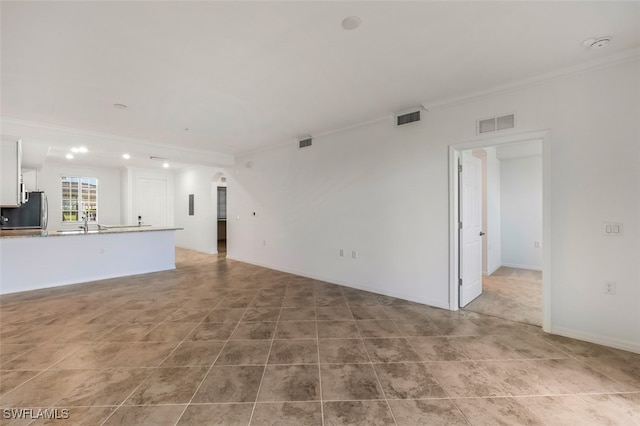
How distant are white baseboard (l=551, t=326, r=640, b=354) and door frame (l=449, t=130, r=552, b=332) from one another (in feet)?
0.36

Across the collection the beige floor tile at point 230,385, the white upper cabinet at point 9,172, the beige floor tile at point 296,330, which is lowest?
the beige floor tile at point 230,385

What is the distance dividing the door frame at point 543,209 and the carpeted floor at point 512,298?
1.15ft

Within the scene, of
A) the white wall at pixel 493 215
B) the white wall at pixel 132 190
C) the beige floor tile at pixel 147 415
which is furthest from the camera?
the white wall at pixel 132 190

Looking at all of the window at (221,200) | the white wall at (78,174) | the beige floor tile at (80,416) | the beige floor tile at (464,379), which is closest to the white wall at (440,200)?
the beige floor tile at (464,379)

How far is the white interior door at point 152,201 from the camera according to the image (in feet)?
28.4

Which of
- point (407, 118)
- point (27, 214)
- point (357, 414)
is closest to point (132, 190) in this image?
point (27, 214)

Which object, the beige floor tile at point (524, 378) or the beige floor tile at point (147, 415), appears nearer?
the beige floor tile at point (147, 415)

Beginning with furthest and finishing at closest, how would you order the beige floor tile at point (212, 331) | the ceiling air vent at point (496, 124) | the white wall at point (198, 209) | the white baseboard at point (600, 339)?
1. the white wall at point (198, 209)
2. the ceiling air vent at point (496, 124)
3. the beige floor tile at point (212, 331)
4. the white baseboard at point (600, 339)

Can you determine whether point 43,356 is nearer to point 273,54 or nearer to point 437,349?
point 273,54

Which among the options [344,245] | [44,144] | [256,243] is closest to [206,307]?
[344,245]

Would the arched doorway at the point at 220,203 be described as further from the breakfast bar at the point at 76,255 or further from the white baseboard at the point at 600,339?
the white baseboard at the point at 600,339

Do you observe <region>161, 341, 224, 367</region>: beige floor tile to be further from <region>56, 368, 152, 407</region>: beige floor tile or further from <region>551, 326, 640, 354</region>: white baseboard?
<region>551, 326, 640, 354</region>: white baseboard

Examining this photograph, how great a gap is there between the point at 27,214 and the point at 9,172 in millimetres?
2877

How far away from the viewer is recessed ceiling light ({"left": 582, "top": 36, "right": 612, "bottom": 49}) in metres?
2.23
